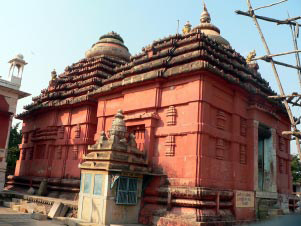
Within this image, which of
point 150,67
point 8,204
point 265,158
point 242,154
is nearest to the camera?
point 242,154

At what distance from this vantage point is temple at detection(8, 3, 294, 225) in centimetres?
1035

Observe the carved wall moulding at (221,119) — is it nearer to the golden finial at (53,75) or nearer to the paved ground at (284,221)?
the paved ground at (284,221)

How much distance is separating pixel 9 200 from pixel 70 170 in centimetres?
342

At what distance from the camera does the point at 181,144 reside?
1097 centimetres

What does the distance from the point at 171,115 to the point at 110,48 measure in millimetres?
10292

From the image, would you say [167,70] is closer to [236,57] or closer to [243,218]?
[236,57]

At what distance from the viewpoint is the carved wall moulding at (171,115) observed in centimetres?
1138

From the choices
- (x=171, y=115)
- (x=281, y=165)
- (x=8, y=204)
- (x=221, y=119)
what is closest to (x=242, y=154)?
(x=221, y=119)

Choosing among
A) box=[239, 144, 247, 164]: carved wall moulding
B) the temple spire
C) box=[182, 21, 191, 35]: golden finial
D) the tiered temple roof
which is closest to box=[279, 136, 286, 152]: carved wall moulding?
the tiered temple roof

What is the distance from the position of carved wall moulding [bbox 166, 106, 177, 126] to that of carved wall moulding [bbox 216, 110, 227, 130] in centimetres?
159

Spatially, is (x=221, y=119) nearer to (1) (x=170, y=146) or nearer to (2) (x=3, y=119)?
(1) (x=170, y=146)

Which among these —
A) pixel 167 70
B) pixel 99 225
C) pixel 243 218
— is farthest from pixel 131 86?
pixel 243 218

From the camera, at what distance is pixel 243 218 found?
36.6ft

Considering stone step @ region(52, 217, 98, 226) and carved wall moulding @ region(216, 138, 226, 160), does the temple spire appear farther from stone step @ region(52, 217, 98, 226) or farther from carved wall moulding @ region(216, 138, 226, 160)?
stone step @ region(52, 217, 98, 226)
